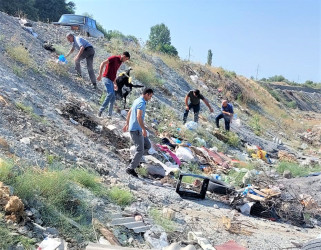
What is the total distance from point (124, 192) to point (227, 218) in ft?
5.25

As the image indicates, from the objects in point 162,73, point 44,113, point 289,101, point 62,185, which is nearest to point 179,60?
point 162,73

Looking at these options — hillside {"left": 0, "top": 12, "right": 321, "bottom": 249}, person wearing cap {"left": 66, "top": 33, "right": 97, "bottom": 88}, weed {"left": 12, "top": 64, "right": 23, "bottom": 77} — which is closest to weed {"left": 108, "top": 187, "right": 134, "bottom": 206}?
hillside {"left": 0, "top": 12, "right": 321, "bottom": 249}

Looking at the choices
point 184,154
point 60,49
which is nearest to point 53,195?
point 184,154

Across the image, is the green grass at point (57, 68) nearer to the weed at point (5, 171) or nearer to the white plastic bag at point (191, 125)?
the white plastic bag at point (191, 125)

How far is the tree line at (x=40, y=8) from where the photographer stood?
28372mm

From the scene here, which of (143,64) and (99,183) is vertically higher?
(143,64)

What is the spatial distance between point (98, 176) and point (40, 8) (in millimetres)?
30977

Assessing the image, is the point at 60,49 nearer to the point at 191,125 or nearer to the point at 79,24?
the point at 79,24

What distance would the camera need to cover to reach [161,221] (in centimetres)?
496

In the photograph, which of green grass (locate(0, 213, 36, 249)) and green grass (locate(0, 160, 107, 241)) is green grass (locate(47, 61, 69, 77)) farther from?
green grass (locate(0, 213, 36, 249))

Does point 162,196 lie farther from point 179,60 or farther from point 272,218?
point 179,60

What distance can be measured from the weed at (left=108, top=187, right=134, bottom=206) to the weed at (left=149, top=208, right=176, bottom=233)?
33cm

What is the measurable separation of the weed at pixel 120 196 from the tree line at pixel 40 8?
25.7 m

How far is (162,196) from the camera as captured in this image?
610 cm
